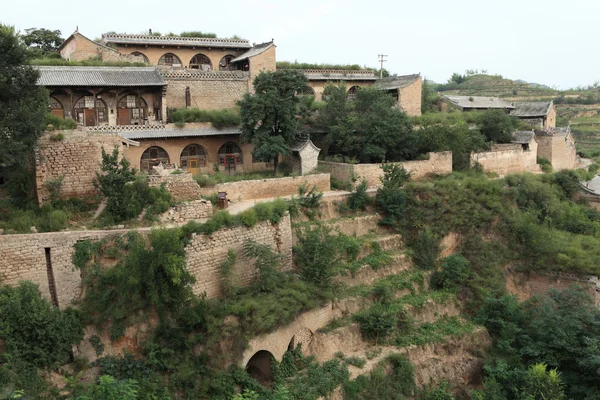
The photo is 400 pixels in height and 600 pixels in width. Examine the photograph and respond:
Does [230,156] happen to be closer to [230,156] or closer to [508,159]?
[230,156]

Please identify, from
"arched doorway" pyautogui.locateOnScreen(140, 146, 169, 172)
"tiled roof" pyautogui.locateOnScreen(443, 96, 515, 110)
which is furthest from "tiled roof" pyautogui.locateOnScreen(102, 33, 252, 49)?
"tiled roof" pyautogui.locateOnScreen(443, 96, 515, 110)

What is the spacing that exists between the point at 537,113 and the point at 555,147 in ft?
15.8

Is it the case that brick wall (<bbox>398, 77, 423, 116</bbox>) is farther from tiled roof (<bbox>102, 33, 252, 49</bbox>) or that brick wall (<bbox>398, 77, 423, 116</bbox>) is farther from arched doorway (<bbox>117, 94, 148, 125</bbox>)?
arched doorway (<bbox>117, 94, 148, 125</bbox>)

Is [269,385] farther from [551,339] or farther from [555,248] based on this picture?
[555,248]

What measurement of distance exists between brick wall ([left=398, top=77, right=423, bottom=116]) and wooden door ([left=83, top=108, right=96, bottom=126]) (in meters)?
16.3

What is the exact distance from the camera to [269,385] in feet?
44.3

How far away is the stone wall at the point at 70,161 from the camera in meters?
14.8

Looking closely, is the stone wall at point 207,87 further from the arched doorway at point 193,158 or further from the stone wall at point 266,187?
the stone wall at point 266,187

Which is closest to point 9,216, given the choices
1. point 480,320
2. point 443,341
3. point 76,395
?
point 76,395

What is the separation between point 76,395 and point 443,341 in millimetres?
10783

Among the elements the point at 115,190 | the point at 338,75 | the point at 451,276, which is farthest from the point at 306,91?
the point at 115,190

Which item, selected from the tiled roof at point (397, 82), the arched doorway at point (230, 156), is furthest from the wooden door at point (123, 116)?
the tiled roof at point (397, 82)

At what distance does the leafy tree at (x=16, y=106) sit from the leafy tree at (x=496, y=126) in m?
22.1

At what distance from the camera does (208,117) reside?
23547 mm
